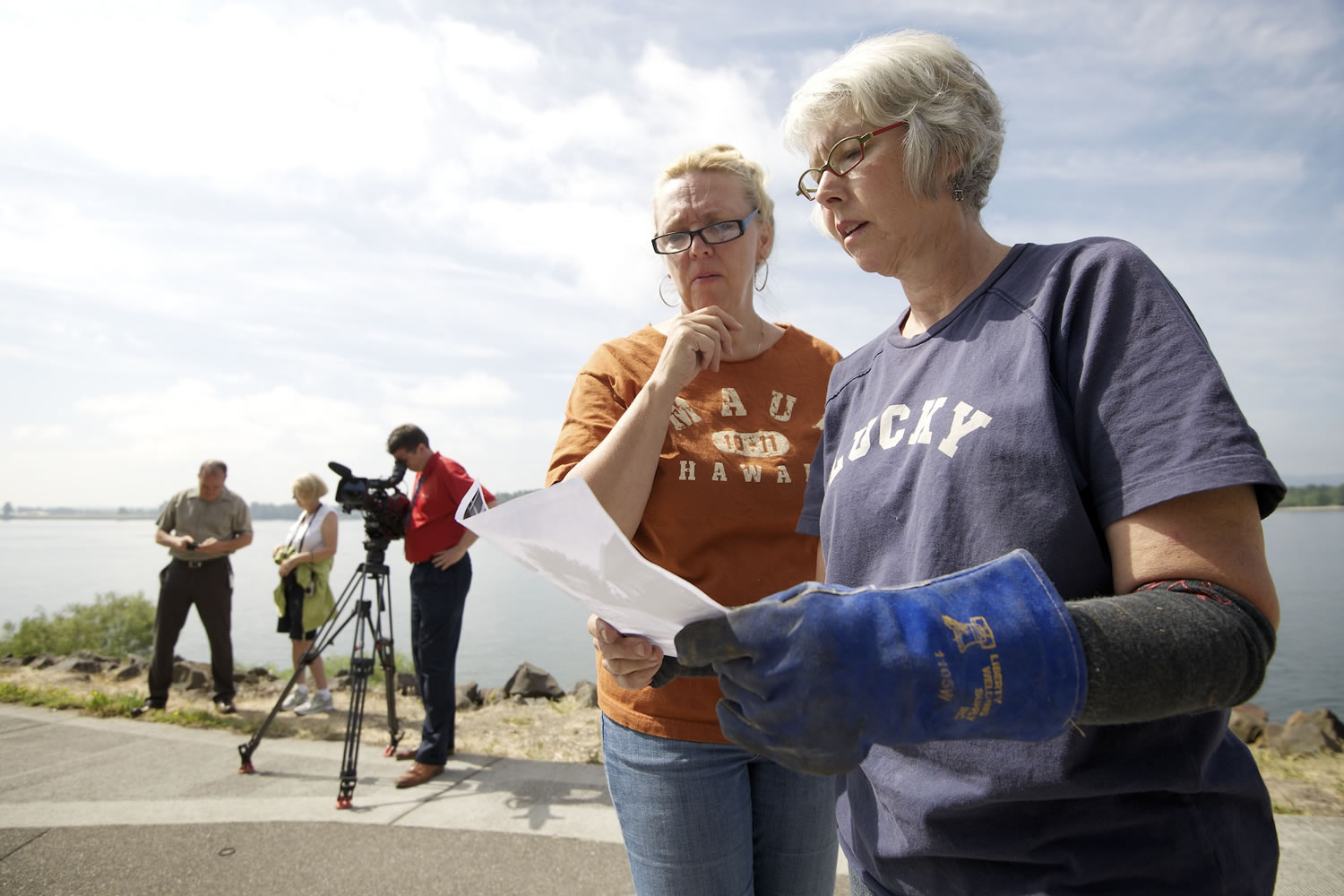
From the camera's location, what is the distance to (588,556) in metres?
0.90

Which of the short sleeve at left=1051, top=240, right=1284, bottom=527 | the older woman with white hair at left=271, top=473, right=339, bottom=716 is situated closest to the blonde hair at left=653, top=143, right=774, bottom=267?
the short sleeve at left=1051, top=240, right=1284, bottom=527

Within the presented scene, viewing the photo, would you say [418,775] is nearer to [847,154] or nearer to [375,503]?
[375,503]

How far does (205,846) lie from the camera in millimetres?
3605

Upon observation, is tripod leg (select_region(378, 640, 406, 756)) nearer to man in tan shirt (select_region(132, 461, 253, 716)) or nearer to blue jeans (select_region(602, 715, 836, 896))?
man in tan shirt (select_region(132, 461, 253, 716))

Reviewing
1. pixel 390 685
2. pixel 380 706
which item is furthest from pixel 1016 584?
pixel 380 706

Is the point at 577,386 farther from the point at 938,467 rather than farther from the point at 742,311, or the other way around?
the point at 938,467

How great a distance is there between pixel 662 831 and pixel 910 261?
45.8 inches

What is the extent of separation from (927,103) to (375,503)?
4329mm

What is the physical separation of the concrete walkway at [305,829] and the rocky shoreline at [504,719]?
0.36 metres

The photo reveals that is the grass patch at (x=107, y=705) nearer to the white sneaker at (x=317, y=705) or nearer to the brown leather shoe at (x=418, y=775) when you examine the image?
the white sneaker at (x=317, y=705)

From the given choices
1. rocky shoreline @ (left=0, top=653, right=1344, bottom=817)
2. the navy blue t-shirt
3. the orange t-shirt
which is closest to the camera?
the navy blue t-shirt

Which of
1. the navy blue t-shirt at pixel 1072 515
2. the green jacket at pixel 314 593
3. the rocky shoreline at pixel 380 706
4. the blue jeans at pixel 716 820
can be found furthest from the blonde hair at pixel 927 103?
the green jacket at pixel 314 593

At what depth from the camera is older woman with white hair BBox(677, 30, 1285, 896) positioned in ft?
2.42

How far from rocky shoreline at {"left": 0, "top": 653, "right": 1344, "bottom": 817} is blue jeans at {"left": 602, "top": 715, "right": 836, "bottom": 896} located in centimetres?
292
